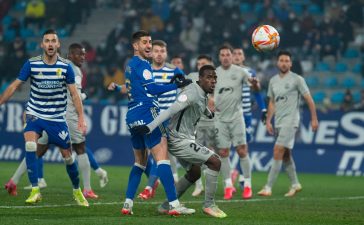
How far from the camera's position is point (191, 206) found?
14.1 metres

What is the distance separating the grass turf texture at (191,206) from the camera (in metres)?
11.6

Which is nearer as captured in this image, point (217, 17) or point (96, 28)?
point (217, 17)

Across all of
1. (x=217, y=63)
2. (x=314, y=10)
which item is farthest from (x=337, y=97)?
(x=314, y=10)

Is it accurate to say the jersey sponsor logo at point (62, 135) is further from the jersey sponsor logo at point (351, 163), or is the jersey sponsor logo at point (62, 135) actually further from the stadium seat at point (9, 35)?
the stadium seat at point (9, 35)

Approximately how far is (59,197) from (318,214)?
440 cm

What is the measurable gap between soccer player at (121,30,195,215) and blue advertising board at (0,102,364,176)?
1124 cm

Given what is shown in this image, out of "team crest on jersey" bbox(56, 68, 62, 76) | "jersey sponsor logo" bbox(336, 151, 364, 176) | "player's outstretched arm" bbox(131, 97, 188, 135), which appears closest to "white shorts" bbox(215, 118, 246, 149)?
"team crest on jersey" bbox(56, 68, 62, 76)

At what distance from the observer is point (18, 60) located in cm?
3188

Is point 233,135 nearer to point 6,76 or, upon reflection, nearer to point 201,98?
point 201,98

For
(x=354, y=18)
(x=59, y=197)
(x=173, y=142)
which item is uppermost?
(x=354, y=18)

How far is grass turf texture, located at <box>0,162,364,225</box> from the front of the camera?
1162cm

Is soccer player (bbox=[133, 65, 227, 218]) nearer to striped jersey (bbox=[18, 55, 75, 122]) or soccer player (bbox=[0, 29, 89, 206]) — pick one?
soccer player (bbox=[0, 29, 89, 206])

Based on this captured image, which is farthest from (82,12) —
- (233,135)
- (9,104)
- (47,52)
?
(47,52)

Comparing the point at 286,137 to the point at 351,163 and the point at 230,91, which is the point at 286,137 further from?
the point at 351,163
